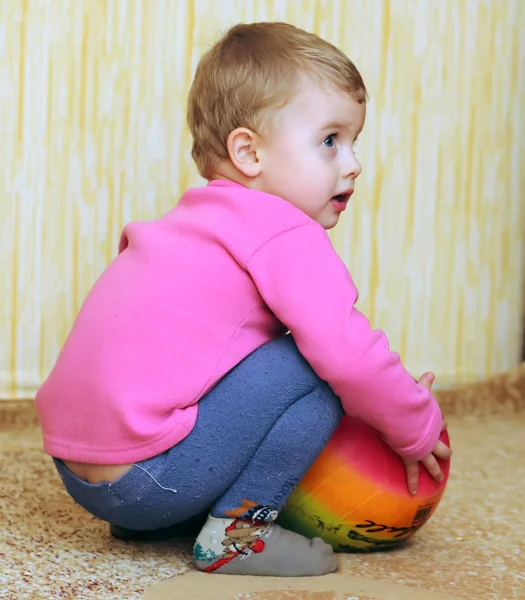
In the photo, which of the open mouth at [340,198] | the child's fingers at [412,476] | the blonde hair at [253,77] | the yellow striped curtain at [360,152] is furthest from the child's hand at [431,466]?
the yellow striped curtain at [360,152]

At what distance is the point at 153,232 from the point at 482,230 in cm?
144

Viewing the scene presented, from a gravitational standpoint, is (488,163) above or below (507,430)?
above

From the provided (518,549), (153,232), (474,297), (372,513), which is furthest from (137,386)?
(474,297)

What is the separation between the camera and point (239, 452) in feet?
3.93

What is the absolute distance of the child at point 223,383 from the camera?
3.88ft

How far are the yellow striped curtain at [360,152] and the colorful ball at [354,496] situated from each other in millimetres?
1055

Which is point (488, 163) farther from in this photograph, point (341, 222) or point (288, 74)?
point (288, 74)

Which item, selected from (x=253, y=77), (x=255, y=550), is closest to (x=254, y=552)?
(x=255, y=550)

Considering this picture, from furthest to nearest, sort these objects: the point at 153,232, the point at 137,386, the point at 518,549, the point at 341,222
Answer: the point at 341,222, the point at 518,549, the point at 153,232, the point at 137,386

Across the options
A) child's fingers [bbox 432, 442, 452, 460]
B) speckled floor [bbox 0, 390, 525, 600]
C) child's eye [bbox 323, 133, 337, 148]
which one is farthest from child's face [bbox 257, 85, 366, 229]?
speckled floor [bbox 0, 390, 525, 600]

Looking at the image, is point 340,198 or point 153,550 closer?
point 153,550

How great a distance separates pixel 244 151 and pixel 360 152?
1063 millimetres

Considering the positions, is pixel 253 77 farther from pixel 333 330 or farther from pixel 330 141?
pixel 333 330

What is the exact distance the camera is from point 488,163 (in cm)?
250
